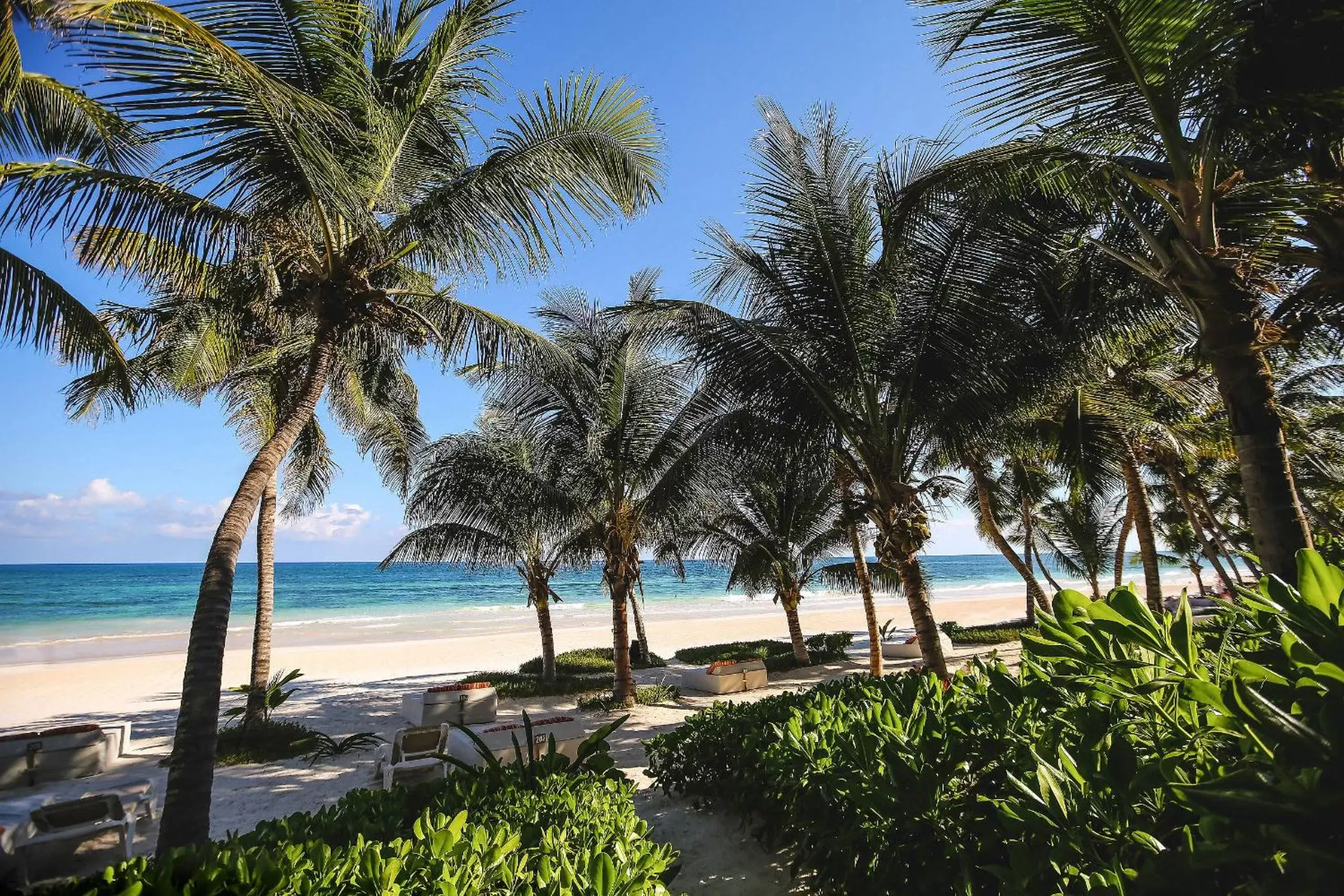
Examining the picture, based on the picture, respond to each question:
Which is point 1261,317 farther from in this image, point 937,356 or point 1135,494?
point 1135,494

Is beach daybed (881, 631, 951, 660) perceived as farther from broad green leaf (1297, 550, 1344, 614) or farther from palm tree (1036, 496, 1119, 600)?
broad green leaf (1297, 550, 1344, 614)

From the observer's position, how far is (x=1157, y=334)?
328 inches

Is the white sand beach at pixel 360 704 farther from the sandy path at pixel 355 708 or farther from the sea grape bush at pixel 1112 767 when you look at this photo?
the sea grape bush at pixel 1112 767

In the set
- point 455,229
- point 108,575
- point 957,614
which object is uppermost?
point 455,229

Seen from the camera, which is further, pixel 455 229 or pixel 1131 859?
pixel 455 229

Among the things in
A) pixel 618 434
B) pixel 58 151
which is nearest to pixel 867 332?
pixel 618 434

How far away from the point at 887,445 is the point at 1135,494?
292 inches

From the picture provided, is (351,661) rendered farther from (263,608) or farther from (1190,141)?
(1190,141)

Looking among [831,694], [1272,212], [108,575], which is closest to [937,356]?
[1272,212]

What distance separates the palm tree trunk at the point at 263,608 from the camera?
8820 millimetres

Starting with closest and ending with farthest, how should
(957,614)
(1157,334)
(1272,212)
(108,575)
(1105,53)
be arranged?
(1105,53), (1272,212), (1157,334), (957,614), (108,575)

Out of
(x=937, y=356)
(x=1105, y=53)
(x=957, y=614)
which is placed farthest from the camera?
(x=957, y=614)

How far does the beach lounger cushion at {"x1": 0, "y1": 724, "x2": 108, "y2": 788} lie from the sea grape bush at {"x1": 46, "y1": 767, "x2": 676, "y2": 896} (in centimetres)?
681

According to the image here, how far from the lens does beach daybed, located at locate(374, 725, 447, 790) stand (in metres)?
6.12
